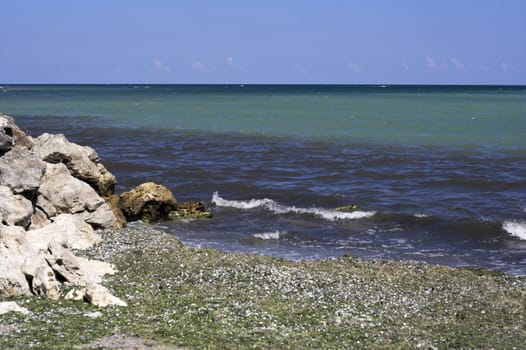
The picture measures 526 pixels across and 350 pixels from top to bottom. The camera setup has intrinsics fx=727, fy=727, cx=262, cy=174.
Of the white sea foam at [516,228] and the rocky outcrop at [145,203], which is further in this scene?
the rocky outcrop at [145,203]

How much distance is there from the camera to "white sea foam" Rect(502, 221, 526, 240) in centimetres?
2894

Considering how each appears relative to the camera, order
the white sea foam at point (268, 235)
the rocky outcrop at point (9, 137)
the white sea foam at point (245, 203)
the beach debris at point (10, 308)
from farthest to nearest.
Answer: the white sea foam at point (245, 203) < the white sea foam at point (268, 235) < the rocky outcrop at point (9, 137) < the beach debris at point (10, 308)

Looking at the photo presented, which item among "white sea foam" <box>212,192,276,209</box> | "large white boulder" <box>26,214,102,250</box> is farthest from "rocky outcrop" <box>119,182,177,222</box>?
"large white boulder" <box>26,214,102,250</box>

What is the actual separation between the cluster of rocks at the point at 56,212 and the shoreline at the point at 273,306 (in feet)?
2.22

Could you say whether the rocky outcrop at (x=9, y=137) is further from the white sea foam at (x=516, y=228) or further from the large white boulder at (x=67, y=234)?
the white sea foam at (x=516, y=228)

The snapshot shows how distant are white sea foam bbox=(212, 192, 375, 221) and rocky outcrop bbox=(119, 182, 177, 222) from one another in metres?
4.47

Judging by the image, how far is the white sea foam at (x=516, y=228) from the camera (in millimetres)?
28938

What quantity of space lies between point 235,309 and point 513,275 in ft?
34.1

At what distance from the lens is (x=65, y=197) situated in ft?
82.9

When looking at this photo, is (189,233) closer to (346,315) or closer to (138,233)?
(138,233)

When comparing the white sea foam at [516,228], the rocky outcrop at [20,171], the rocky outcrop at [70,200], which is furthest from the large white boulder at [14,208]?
the white sea foam at [516,228]

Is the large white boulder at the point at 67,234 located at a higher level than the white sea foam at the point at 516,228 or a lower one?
higher

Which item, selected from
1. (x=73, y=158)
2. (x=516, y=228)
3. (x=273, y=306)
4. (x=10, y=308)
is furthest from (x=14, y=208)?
(x=516, y=228)

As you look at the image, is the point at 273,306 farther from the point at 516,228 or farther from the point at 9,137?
the point at 516,228
